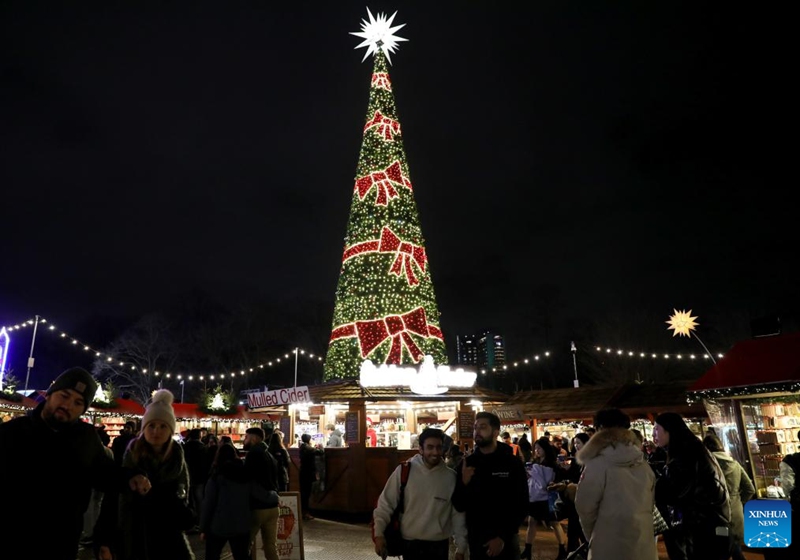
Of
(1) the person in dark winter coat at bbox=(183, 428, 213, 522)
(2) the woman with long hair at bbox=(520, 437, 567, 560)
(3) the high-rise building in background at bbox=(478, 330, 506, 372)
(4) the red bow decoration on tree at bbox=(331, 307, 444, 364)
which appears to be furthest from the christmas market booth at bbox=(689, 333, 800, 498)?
(3) the high-rise building in background at bbox=(478, 330, 506, 372)

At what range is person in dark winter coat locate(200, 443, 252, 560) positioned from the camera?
16.1ft

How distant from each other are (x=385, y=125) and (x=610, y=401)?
501 inches

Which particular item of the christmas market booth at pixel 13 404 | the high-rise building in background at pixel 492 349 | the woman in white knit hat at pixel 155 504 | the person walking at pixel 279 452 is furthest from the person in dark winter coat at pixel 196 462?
the high-rise building in background at pixel 492 349

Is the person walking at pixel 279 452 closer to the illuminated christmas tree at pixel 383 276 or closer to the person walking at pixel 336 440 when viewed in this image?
the person walking at pixel 336 440

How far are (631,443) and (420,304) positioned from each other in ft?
43.8

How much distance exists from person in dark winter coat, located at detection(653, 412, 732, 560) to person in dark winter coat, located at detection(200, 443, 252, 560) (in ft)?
11.9

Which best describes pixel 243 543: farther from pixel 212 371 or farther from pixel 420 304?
pixel 212 371

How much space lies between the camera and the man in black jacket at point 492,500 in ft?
12.3

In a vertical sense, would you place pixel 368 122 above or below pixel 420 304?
above

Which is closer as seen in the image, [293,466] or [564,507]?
[564,507]

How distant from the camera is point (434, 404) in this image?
14.3 metres

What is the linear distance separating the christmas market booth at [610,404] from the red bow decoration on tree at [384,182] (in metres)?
8.61

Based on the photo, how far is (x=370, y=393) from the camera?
12398mm

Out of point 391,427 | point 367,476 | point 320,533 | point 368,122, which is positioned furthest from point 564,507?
point 368,122
